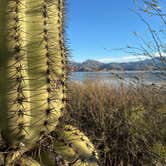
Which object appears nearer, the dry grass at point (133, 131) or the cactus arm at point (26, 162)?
the cactus arm at point (26, 162)

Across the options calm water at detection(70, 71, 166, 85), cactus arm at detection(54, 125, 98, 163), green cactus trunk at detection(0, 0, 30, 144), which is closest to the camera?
green cactus trunk at detection(0, 0, 30, 144)

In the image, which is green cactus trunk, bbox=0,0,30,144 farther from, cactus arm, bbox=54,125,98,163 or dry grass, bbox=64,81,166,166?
dry grass, bbox=64,81,166,166

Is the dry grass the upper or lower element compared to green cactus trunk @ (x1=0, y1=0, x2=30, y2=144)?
lower

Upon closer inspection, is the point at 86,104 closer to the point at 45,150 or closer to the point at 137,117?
the point at 137,117

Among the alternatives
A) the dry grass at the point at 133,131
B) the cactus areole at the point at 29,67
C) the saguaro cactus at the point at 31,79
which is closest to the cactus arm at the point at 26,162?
the saguaro cactus at the point at 31,79

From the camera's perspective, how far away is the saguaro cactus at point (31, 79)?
1.93 meters

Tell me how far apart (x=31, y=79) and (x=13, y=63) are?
0.52ft

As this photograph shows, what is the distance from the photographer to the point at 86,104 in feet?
17.6

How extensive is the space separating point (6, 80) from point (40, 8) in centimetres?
50

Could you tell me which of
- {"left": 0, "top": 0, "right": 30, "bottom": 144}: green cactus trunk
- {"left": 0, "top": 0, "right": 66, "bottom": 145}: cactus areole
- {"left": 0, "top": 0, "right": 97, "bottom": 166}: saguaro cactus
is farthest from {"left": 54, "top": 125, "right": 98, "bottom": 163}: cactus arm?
{"left": 0, "top": 0, "right": 30, "bottom": 144}: green cactus trunk

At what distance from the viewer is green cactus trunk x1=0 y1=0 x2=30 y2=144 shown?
75.9 inches

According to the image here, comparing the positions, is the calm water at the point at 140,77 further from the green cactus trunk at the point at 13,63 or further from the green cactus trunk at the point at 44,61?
the green cactus trunk at the point at 13,63

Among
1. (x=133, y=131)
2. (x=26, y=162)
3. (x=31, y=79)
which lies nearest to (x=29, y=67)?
(x=31, y=79)

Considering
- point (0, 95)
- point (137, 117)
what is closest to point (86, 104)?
point (137, 117)
